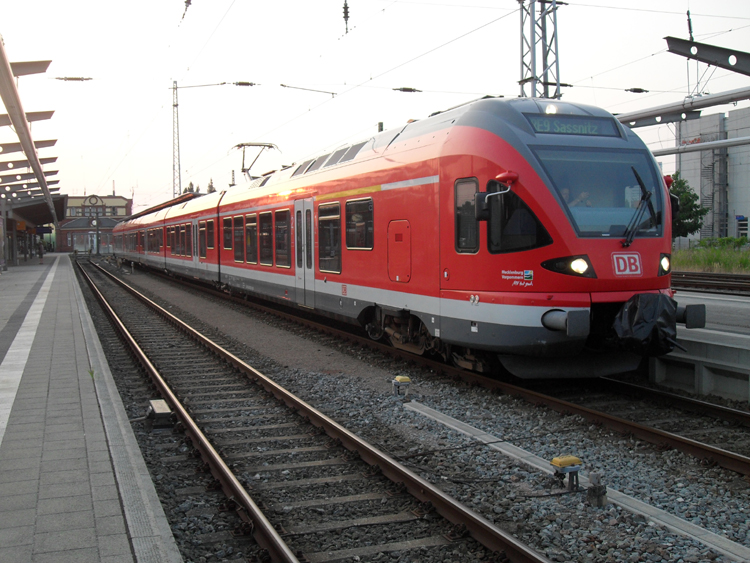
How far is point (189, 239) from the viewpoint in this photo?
23.8 metres

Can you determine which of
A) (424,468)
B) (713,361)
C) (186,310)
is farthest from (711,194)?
(424,468)

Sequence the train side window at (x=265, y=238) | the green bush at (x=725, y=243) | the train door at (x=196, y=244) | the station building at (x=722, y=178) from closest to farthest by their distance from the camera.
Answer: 1. the train side window at (x=265, y=238)
2. the train door at (x=196, y=244)
3. the green bush at (x=725, y=243)
4. the station building at (x=722, y=178)

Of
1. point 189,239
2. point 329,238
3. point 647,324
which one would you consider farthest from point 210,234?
point 647,324

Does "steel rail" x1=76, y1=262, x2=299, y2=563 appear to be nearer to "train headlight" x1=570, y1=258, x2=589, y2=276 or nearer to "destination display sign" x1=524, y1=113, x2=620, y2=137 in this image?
"train headlight" x1=570, y1=258, x2=589, y2=276

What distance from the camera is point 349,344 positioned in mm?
11383

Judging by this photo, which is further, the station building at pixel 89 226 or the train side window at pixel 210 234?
the station building at pixel 89 226

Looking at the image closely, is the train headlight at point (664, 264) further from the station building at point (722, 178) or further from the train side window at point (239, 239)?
the station building at point (722, 178)

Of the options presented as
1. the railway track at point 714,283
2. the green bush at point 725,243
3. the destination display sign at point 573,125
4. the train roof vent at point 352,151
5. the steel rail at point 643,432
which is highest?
the train roof vent at point 352,151

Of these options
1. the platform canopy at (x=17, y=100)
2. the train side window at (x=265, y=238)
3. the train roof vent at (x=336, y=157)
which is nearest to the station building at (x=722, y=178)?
the train side window at (x=265, y=238)

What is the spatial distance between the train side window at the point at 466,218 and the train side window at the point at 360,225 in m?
2.27

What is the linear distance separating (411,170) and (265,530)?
5.58m

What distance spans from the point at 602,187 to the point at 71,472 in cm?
589

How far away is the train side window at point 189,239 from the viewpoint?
23.4 m

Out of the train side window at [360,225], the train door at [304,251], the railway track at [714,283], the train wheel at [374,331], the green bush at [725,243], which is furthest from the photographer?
the green bush at [725,243]
